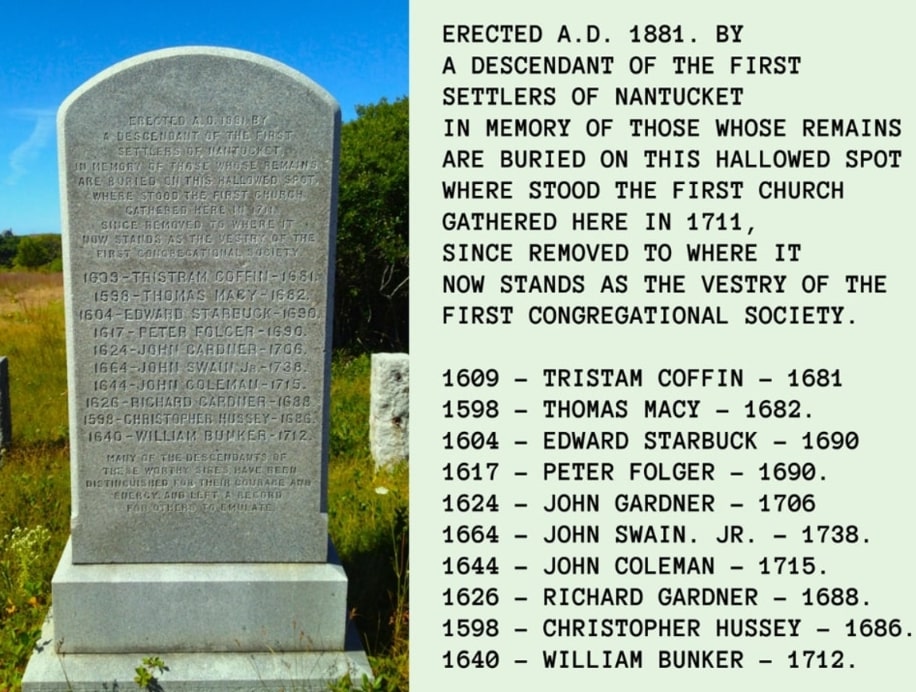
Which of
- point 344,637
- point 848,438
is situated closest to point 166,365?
point 344,637

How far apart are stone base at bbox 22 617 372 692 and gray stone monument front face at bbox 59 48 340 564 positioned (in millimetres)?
385

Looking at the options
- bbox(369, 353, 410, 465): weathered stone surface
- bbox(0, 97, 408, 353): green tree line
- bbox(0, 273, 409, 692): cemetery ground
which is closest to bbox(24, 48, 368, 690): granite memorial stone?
bbox(0, 273, 409, 692): cemetery ground

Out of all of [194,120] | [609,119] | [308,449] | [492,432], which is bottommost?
[308,449]

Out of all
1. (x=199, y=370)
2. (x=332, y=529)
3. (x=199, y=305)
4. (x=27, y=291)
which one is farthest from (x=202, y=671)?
(x=27, y=291)

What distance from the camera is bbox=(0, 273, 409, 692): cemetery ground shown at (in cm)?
443

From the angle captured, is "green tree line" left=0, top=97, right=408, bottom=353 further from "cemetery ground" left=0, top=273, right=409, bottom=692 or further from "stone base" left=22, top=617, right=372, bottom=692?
"stone base" left=22, top=617, right=372, bottom=692

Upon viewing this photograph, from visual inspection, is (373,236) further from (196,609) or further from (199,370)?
(196,609)

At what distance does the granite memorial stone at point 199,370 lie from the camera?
4.10m

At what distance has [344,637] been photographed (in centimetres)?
430

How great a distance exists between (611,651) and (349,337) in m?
12.8

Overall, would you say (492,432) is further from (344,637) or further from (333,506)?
(333,506)

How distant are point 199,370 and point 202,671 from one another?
1.18m

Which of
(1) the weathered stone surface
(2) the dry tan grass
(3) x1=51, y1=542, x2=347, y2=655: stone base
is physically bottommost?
(3) x1=51, y1=542, x2=347, y2=655: stone base

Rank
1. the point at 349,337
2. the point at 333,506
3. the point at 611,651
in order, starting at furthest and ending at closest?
the point at 349,337 < the point at 333,506 < the point at 611,651
